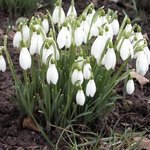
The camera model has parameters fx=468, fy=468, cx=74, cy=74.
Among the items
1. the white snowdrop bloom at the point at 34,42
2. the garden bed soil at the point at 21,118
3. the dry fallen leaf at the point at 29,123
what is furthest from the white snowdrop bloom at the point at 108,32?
the dry fallen leaf at the point at 29,123

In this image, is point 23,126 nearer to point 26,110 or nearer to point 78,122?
point 26,110

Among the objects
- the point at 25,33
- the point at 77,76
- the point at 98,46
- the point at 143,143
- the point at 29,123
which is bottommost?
the point at 143,143

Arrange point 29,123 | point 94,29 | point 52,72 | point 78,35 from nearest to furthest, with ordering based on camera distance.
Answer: point 52,72, point 78,35, point 94,29, point 29,123

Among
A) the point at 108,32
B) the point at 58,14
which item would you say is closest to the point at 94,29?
the point at 108,32

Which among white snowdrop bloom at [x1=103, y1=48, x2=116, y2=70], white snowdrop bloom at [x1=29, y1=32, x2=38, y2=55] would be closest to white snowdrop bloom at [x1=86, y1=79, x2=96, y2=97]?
white snowdrop bloom at [x1=103, y1=48, x2=116, y2=70]

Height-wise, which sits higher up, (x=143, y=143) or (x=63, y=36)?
(x=63, y=36)

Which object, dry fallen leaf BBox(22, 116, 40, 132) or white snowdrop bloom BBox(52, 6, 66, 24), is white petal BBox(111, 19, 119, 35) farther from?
dry fallen leaf BBox(22, 116, 40, 132)

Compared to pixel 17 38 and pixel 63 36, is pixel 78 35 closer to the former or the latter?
pixel 63 36
